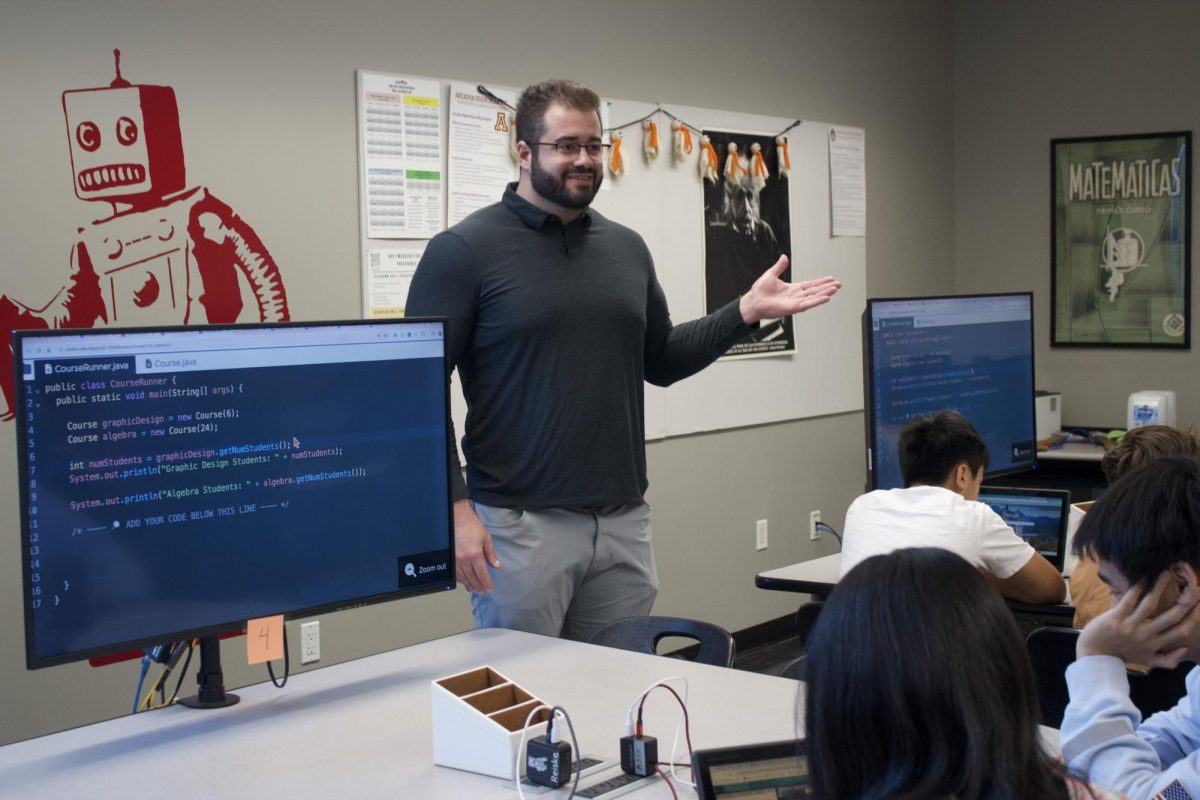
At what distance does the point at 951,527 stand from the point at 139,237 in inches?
80.7

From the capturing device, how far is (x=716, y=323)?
8.59ft

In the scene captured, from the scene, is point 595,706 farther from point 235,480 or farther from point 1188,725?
point 1188,725

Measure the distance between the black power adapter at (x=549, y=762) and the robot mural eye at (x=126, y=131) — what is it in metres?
2.14

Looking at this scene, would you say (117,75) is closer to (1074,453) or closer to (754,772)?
(754,772)

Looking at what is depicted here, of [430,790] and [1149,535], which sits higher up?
[1149,535]

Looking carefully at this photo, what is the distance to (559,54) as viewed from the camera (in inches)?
163

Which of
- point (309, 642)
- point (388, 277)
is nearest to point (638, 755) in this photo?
point (309, 642)

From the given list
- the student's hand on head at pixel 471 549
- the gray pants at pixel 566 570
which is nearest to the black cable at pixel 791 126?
the gray pants at pixel 566 570

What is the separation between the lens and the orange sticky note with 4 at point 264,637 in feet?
5.82

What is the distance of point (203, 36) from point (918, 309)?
194cm

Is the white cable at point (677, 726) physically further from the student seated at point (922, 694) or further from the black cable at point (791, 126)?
the black cable at point (791, 126)

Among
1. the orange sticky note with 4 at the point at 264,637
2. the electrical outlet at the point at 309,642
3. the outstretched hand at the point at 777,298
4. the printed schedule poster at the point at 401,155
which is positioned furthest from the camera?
the printed schedule poster at the point at 401,155

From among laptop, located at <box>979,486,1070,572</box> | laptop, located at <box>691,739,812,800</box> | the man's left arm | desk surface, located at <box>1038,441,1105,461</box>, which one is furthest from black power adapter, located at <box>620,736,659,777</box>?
desk surface, located at <box>1038,441,1105,461</box>

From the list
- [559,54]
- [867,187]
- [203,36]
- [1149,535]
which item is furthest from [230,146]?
[867,187]
